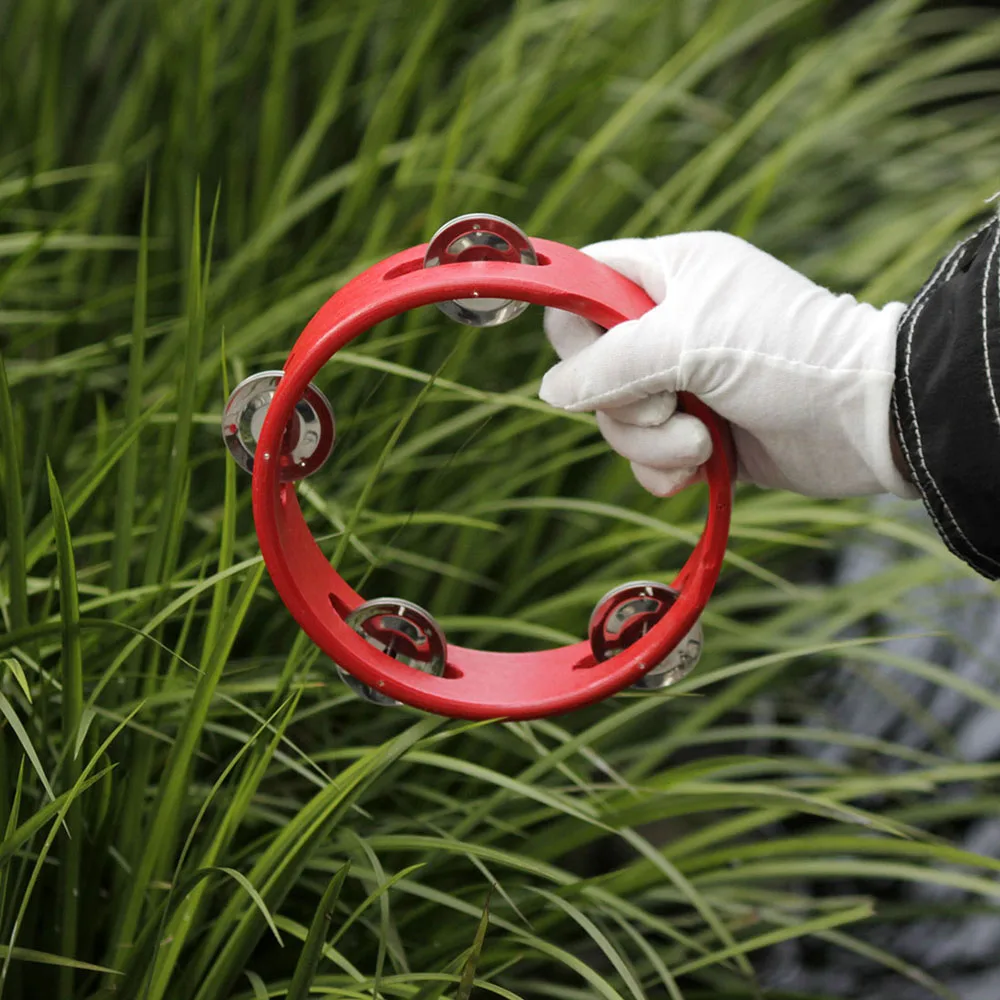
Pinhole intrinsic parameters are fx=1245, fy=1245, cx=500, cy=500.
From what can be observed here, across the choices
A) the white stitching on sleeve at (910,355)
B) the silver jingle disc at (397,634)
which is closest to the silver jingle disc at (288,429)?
the silver jingle disc at (397,634)

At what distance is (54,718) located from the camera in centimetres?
98

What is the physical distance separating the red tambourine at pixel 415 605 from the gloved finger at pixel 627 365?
0.06 feet

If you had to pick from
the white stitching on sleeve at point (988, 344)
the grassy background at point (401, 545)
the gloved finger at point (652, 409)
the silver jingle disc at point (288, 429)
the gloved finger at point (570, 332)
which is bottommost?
the grassy background at point (401, 545)

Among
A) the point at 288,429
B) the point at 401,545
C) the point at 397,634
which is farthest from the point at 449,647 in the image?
the point at 401,545

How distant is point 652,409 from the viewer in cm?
82

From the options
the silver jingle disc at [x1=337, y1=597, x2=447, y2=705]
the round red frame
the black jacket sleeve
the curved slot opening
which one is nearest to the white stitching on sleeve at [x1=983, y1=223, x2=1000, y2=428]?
the black jacket sleeve

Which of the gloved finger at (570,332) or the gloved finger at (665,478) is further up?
the gloved finger at (570,332)

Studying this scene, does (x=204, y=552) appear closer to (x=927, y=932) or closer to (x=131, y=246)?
(x=131, y=246)

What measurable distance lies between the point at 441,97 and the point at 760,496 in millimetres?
774


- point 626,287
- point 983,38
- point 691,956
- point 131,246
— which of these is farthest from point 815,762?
point 983,38

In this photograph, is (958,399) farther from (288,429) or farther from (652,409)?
(288,429)

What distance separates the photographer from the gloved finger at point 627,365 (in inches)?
31.0

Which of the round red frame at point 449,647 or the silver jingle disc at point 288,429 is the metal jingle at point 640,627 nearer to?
the round red frame at point 449,647

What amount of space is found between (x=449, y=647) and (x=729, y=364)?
30cm
